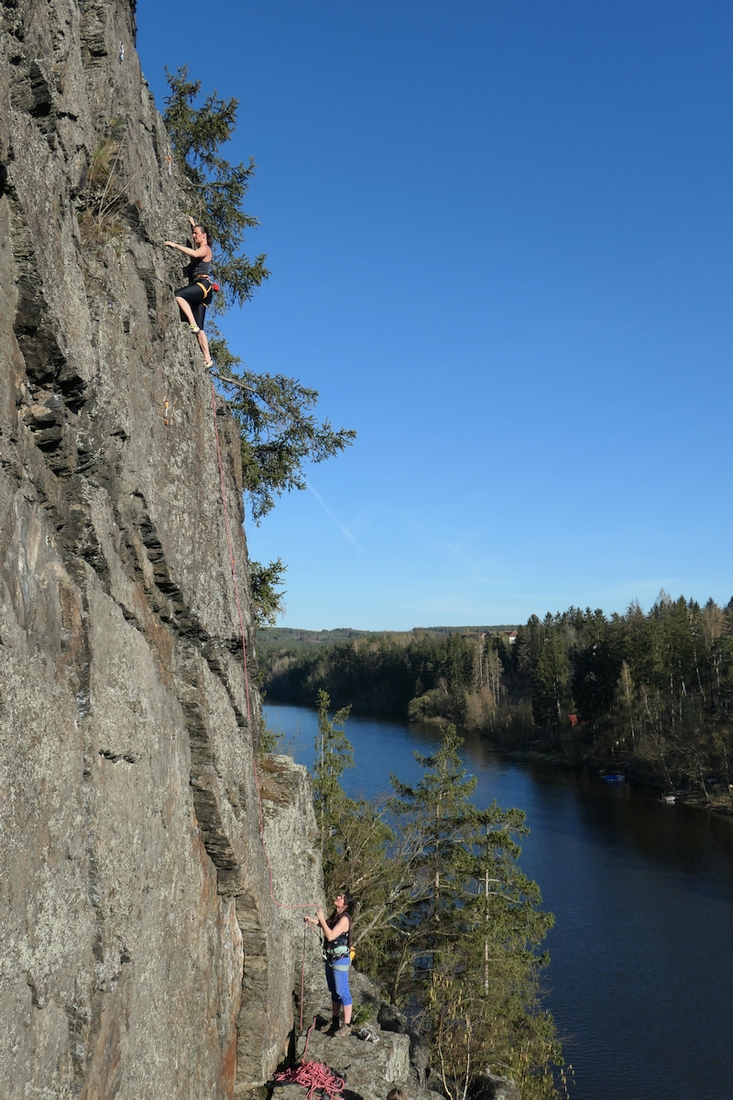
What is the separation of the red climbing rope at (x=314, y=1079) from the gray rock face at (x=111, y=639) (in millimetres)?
321

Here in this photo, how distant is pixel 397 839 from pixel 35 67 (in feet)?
74.9

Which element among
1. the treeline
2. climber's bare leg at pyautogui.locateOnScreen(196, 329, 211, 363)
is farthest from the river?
climber's bare leg at pyautogui.locateOnScreen(196, 329, 211, 363)

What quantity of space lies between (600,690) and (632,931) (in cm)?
4075

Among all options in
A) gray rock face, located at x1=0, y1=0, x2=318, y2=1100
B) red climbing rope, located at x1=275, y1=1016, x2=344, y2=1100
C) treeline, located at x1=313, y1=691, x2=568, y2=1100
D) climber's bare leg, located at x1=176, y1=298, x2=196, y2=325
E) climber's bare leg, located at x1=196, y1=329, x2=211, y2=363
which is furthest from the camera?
treeline, located at x1=313, y1=691, x2=568, y2=1100

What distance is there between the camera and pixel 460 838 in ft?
75.3

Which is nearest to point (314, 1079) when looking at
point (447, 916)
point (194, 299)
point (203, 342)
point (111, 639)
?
point (111, 639)

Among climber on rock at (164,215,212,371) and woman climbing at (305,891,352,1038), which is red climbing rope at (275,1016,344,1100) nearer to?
woman climbing at (305,891,352,1038)

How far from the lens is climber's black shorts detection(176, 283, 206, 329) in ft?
25.7

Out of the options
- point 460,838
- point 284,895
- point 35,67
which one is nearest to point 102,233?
point 35,67

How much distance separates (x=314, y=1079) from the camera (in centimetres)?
778

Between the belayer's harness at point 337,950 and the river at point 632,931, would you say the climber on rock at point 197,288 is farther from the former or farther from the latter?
the river at point 632,931

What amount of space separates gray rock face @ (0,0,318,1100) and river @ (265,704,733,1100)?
814cm

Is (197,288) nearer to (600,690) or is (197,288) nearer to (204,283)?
(204,283)

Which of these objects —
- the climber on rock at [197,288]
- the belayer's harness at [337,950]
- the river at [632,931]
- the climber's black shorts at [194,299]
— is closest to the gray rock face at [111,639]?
the climber on rock at [197,288]
